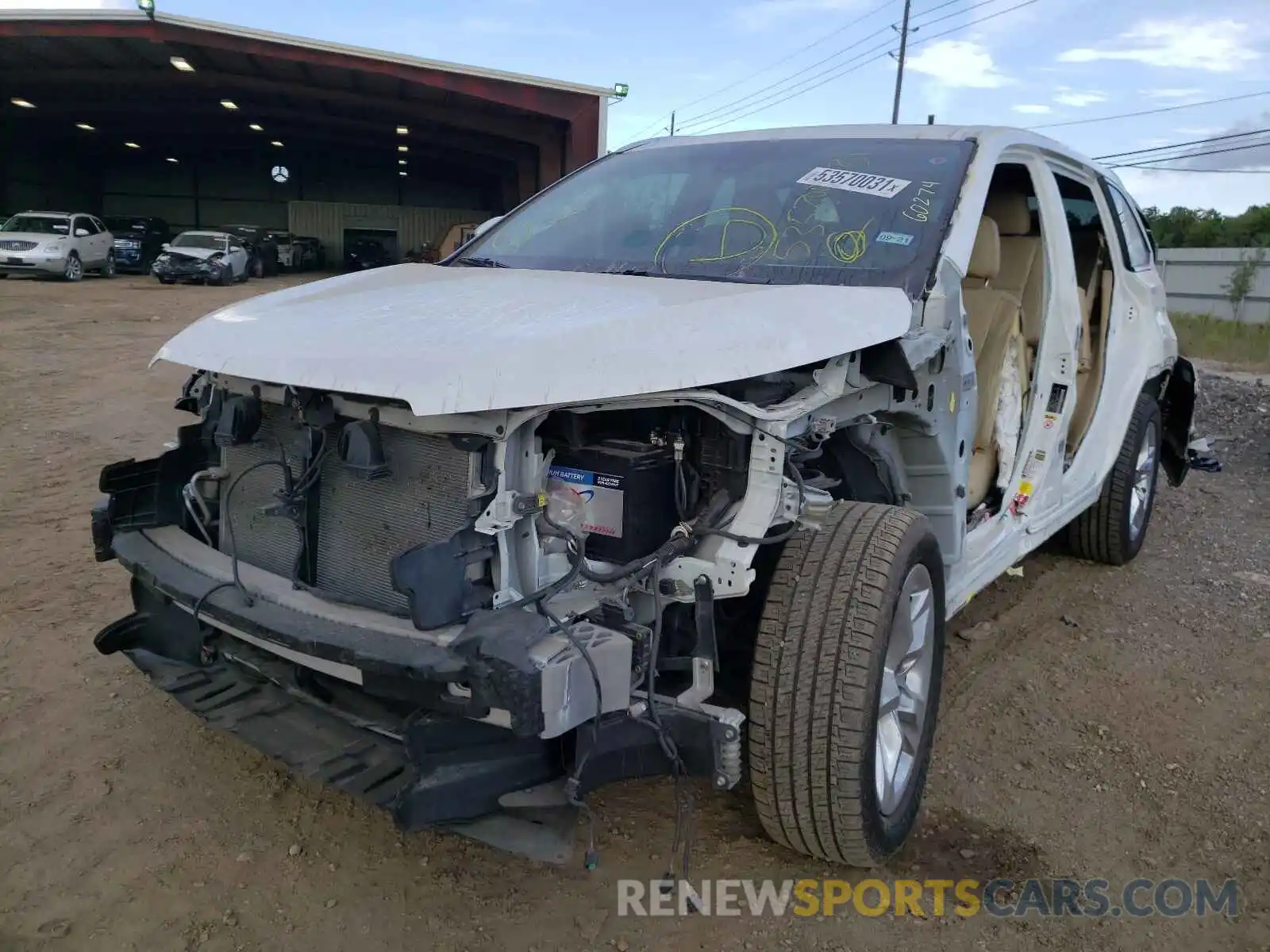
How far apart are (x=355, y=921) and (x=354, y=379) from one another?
1.40 metres

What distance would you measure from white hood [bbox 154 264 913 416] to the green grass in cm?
1538

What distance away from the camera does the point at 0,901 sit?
250cm

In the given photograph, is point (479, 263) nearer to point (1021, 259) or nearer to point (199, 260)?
point (1021, 259)

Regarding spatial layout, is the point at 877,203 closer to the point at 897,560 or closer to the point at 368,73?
the point at 897,560

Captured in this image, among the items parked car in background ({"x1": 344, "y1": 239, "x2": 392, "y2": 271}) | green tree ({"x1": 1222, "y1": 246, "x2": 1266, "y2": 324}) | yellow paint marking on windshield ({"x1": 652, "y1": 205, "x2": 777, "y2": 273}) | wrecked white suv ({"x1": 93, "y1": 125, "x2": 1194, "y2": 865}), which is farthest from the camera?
parked car in background ({"x1": 344, "y1": 239, "x2": 392, "y2": 271})

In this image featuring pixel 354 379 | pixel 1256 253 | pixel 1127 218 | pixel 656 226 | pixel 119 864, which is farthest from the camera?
pixel 1256 253

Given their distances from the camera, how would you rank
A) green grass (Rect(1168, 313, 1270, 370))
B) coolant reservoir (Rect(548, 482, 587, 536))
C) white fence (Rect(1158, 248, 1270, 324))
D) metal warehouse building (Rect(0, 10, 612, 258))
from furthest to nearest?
white fence (Rect(1158, 248, 1270, 324)), metal warehouse building (Rect(0, 10, 612, 258)), green grass (Rect(1168, 313, 1270, 370)), coolant reservoir (Rect(548, 482, 587, 536))

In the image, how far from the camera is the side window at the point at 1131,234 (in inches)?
200

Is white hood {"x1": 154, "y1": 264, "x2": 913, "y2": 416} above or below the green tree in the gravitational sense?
below

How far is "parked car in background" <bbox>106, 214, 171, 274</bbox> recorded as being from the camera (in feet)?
81.9

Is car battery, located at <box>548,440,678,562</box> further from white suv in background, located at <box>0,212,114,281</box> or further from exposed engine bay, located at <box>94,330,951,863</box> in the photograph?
white suv in background, located at <box>0,212,114,281</box>

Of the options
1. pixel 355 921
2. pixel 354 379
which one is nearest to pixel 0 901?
pixel 355 921

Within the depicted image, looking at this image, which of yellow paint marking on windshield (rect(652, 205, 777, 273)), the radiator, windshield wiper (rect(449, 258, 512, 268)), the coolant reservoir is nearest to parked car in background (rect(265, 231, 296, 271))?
windshield wiper (rect(449, 258, 512, 268))

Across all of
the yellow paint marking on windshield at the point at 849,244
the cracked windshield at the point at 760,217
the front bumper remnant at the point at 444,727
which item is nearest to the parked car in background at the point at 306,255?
the cracked windshield at the point at 760,217
